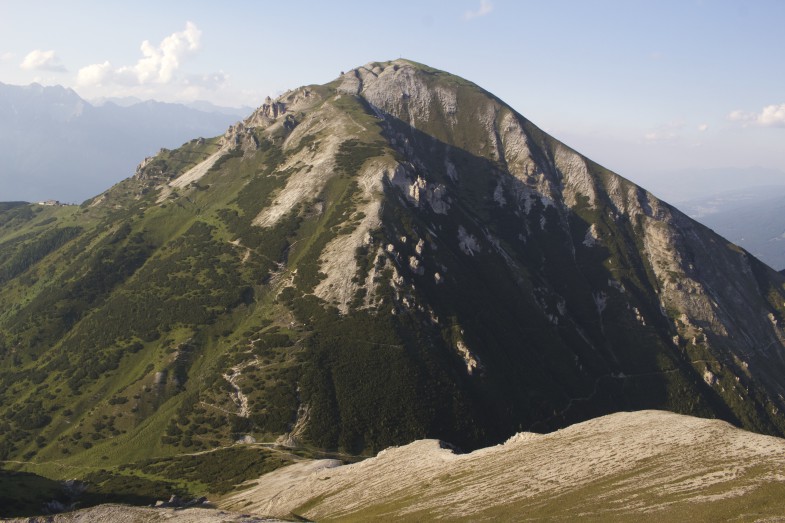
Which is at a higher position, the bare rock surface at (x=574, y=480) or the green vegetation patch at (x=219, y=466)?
the bare rock surface at (x=574, y=480)

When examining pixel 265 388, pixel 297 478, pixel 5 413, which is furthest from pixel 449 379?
pixel 5 413

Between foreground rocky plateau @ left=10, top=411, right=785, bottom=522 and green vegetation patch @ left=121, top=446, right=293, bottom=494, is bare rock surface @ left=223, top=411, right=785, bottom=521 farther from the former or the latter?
green vegetation patch @ left=121, top=446, right=293, bottom=494

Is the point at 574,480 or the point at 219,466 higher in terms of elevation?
the point at 574,480

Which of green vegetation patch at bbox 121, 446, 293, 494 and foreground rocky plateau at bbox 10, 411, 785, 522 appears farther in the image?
green vegetation patch at bbox 121, 446, 293, 494

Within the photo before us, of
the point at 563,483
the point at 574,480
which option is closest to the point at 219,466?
the point at 563,483

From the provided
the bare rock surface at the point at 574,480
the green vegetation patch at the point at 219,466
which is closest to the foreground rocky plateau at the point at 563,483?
the bare rock surface at the point at 574,480

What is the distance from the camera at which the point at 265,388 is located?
518 ft

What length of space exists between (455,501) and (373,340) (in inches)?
4170

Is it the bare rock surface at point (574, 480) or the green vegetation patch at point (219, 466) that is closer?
the bare rock surface at point (574, 480)

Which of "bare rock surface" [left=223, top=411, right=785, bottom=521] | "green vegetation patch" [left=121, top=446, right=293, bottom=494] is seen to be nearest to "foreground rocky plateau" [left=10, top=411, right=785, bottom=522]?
"bare rock surface" [left=223, top=411, right=785, bottom=521]

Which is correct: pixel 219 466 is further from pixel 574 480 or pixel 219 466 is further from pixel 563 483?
pixel 574 480

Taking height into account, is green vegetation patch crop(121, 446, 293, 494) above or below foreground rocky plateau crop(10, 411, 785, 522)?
below

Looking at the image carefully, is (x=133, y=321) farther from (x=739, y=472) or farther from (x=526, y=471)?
(x=739, y=472)

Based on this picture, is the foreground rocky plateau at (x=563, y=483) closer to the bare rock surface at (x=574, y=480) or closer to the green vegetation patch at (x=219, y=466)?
the bare rock surface at (x=574, y=480)
